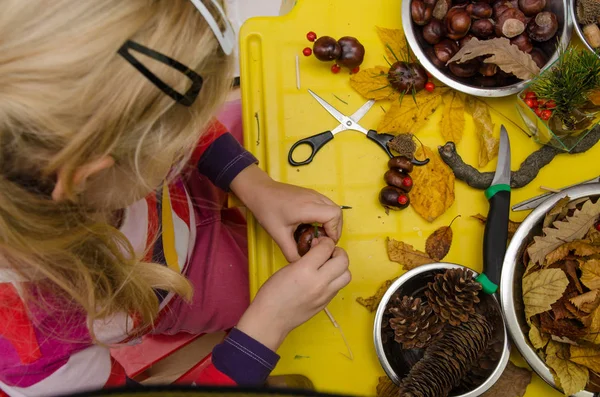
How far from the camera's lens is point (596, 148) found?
799mm

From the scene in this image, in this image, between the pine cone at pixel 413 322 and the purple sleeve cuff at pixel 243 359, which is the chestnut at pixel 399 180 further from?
the purple sleeve cuff at pixel 243 359

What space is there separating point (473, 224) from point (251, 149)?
0.39 metres

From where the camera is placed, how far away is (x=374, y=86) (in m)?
0.81

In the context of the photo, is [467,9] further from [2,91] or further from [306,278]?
[2,91]

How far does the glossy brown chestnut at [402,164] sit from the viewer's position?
770 mm

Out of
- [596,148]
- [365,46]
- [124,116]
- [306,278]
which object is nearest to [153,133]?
[124,116]

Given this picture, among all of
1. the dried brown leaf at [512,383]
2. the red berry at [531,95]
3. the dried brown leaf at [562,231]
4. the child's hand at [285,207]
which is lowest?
the dried brown leaf at [512,383]

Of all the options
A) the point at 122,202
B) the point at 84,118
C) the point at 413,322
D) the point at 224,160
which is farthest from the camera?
the point at 224,160

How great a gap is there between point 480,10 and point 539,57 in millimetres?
121

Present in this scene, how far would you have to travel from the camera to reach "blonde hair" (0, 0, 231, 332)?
1.34 feet

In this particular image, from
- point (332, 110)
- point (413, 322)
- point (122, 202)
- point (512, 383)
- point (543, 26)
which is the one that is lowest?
point (512, 383)

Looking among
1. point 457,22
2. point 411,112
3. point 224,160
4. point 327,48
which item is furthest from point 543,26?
point 224,160

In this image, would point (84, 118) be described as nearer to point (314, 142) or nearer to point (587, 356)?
point (314, 142)

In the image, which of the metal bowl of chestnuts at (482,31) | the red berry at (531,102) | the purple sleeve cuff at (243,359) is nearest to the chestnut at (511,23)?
the metal bowl of chestnuts at (482,31)
